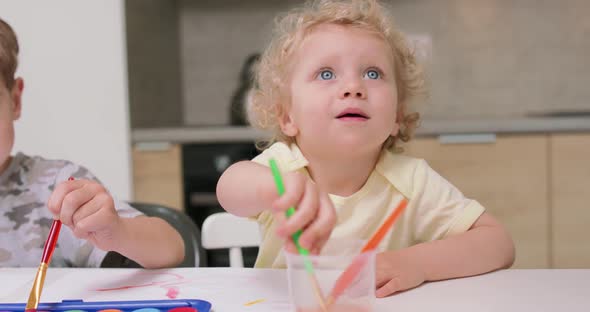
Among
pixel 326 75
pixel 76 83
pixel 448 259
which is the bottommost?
pixel 448 259

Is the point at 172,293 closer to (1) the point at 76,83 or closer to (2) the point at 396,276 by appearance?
(2) the point at 396,276

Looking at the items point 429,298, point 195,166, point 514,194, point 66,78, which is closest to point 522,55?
point 514,194

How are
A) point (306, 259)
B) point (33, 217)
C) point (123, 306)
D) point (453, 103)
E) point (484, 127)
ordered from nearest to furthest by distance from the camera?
point (306, 259), point (123, 306), point (33, 217), point (484, 127), point (453, 103)

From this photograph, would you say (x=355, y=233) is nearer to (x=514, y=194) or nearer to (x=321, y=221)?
(x=321, y=221)

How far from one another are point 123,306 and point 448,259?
373mm

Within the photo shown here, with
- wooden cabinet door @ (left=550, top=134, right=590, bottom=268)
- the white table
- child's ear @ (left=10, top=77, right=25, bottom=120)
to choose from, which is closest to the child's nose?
the white table

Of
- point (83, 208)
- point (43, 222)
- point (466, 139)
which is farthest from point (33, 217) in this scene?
point (466, 139)

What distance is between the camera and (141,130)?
2.20m

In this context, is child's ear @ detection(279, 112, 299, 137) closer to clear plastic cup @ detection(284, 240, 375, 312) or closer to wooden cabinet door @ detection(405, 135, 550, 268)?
clear plastic cup @ detection(284, 240, 375, 312)

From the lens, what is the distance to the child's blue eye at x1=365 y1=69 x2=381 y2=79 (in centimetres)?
89

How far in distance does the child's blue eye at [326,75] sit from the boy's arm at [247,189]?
173 millimetres

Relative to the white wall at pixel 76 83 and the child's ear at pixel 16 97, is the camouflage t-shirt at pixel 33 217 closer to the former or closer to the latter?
the child's ear at pixel 16 97

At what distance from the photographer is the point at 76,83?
2248mm

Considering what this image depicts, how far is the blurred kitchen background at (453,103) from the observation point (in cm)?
204
